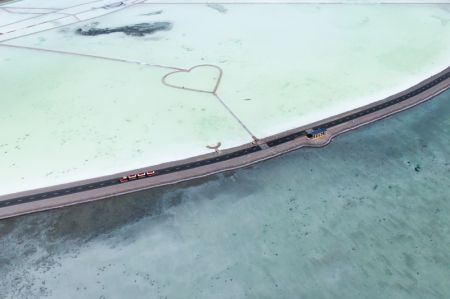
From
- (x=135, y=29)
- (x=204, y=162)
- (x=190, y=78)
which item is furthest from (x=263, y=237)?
(x=135, y=29)

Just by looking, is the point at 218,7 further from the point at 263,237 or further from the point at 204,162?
the point at 263,237

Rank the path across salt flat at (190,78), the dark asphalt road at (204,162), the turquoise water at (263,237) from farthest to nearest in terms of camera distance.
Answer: the path across salt flat at (190,78), the dark asphalt road at (204,162), the turquoise water at (263,237)

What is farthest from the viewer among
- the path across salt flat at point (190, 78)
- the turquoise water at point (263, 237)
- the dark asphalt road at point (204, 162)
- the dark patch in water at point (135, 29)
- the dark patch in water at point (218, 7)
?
the dark patch in water at point (218, 7)

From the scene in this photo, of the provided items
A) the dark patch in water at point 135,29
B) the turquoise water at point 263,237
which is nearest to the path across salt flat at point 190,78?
the dark patch in water at point 135,29

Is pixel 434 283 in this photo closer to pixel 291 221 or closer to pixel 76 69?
pixel 291 221

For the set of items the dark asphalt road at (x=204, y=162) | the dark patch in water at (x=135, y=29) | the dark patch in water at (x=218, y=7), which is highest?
the dark patch in water at (x=135, y=29)

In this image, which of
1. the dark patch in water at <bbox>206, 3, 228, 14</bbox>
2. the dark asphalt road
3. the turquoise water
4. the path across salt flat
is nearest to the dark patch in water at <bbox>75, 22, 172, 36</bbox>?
the path across salt flat

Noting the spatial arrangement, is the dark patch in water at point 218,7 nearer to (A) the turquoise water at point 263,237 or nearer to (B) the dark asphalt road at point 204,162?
(B) the dark asphalt road at point 204,162
